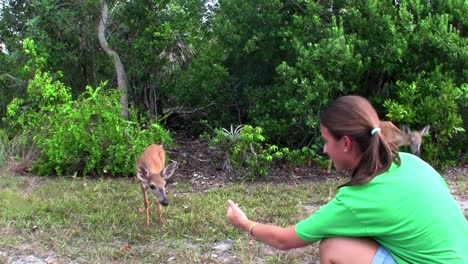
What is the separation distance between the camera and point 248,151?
7980mm

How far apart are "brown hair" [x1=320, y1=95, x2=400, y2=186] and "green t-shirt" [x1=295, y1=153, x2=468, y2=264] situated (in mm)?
56

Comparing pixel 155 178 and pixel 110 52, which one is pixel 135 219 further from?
pixel 110 52

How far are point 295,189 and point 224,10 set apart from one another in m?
3.54

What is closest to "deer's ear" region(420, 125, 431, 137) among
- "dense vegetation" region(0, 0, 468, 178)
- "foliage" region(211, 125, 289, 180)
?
"dense vegetation" region(0, 0, 468, 178)

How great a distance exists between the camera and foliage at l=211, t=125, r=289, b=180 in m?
7.73

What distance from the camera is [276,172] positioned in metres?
8.16

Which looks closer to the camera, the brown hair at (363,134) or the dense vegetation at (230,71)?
the brown hair at (363,134)

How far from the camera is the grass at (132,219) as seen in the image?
16.5 ft

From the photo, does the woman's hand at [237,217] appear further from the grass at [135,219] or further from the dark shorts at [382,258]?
the grass at [135,219]

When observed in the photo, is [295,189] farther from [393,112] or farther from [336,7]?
[336,7]

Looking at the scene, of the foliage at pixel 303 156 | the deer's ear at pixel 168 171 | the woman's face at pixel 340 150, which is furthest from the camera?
the foliage at pixel 303 156

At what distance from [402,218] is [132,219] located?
149 inches

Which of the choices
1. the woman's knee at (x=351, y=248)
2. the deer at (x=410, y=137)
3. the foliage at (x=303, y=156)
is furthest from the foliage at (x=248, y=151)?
the woman's knee at (x=351, y=248)

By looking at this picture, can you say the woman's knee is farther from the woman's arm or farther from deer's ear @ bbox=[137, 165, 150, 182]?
deer's ear @ bbox=[137, 165, 150, 182]
